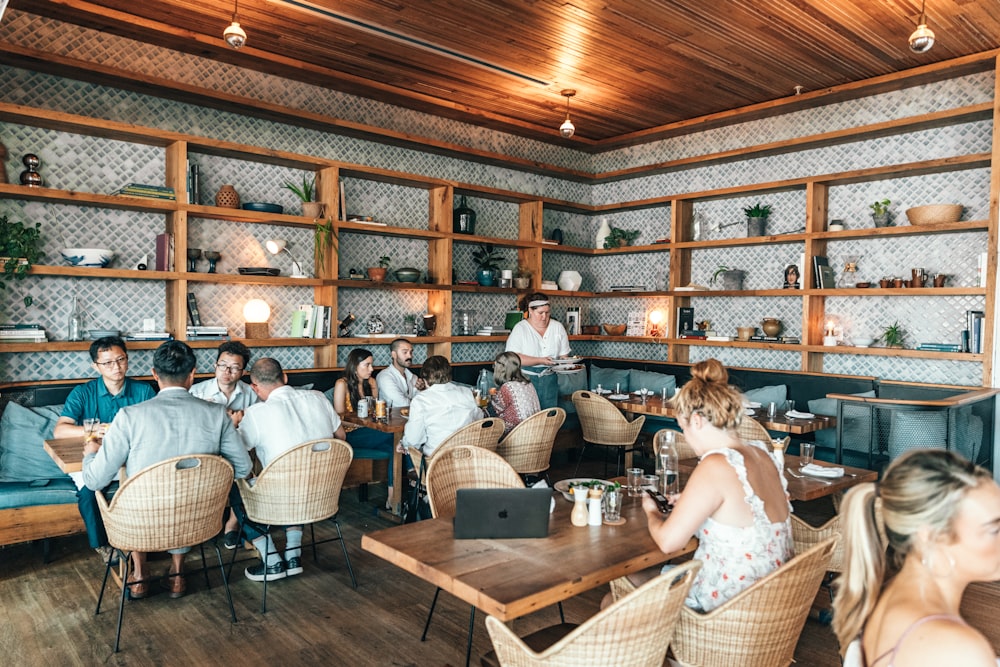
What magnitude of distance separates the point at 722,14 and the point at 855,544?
14.9 ft

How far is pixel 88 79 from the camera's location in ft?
18.4

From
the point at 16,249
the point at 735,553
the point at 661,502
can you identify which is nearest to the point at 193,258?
the point at 16,249

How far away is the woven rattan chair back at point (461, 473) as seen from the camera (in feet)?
10.9

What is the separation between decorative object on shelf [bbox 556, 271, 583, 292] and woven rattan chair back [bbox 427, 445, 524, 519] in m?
5.69

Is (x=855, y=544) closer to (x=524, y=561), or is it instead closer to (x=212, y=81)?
(x=524, y=561)

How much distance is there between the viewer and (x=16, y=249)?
5.21 metres

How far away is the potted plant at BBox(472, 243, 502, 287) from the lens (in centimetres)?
818

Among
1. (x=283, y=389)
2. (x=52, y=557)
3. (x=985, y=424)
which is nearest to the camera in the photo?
(x=283, y=389)

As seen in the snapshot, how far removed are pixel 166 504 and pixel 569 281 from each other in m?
6.29

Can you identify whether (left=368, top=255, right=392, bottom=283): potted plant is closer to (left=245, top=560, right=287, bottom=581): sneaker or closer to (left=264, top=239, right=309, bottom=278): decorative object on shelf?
(left=264, top=239, right=309, bottom=278): decorative object on shelf

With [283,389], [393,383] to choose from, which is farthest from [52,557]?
[393,383]

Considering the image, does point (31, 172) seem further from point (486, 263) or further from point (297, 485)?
point (486, 263)

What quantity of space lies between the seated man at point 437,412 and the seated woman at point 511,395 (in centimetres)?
53

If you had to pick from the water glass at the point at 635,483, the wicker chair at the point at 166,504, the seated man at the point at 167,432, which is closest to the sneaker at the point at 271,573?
the seated man at the point at 167,432
